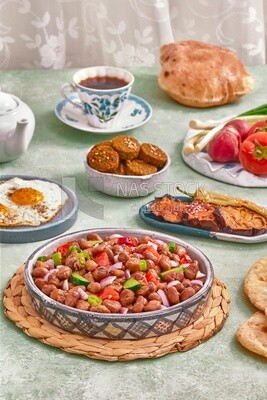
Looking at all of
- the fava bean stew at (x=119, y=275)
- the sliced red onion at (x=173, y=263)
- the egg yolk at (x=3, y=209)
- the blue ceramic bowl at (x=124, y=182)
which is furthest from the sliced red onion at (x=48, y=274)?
the blue ceramic bowl at (x=124, y=182)

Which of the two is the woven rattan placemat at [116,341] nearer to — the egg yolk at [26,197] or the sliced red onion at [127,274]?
the sliced red onion at [127,274]

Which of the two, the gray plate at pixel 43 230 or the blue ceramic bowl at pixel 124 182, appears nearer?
the gray plate at pixel 43 230

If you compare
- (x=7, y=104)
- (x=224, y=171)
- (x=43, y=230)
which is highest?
(x=7, y=104)

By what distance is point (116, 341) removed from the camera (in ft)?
5.20

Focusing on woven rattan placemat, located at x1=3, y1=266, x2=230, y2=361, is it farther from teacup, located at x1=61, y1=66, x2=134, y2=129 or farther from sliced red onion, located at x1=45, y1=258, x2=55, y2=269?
teacup, located at x1=61, y1=66, x2=134, y2=129

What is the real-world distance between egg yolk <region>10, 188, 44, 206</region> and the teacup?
0.42 metres

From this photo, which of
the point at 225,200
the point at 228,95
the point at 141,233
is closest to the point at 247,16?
the point at 228,95

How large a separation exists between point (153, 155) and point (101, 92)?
12.0 inches

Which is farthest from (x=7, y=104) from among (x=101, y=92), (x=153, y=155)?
(x=153, y=155)

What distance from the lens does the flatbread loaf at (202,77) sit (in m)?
2.51

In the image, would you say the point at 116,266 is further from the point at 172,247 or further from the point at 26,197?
the point at 26,197

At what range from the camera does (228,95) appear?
2.54m

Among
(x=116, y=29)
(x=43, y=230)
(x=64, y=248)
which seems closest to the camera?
(x=64, y=248)

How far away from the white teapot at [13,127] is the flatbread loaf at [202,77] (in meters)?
0.48
